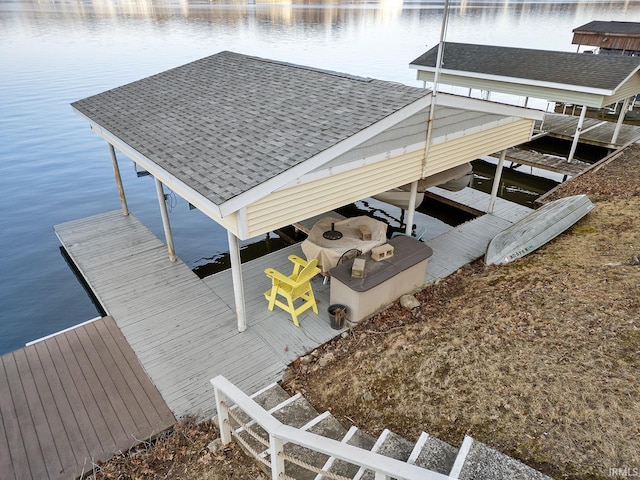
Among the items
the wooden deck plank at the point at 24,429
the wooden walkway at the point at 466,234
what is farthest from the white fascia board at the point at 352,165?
the wooden deck plank at the point at 24,429

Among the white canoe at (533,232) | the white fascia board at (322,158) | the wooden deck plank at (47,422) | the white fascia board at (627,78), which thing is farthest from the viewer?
the white fascia board at (627,78)

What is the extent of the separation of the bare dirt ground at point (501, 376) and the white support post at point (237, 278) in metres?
1.53

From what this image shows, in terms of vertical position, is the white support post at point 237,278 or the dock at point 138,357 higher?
the white support post at point 237,278

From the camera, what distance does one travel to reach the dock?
6.15 m

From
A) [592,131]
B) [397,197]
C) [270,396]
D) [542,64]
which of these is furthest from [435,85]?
[592,131]

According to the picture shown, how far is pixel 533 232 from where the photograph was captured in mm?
10383

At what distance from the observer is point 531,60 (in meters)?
20.5

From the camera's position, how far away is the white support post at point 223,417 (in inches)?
205

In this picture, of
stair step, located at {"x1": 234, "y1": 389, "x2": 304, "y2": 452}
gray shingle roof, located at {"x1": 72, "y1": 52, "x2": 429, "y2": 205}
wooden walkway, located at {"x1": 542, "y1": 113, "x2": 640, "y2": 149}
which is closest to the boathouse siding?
gray shingle roof, located at {"x1": 72, "y1": 52, "x2": 429, "y2": 205}

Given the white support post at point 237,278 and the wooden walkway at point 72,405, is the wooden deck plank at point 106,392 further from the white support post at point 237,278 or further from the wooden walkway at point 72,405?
the white support post at point 237,278

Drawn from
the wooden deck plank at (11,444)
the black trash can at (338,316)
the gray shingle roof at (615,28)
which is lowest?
the wooden deck plank at (11,444)

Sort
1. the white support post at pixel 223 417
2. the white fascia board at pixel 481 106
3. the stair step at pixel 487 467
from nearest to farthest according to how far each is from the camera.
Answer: the stair step at pixel 487 467, the white support post at pixel 223 417, the white fascia board at pixel 481 106

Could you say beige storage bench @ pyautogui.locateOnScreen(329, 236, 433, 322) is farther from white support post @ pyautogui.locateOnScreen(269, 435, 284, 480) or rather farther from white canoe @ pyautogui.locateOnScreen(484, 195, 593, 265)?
white support post @ pyautogui.locateOnScreen(269, 435, 284, 480)

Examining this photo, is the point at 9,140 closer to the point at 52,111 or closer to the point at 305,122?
the point at 52,111
